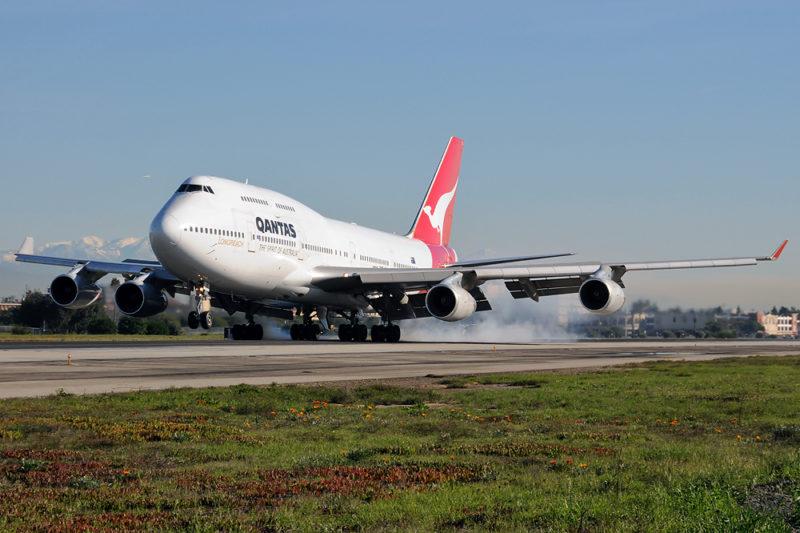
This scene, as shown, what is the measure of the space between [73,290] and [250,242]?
9997mm

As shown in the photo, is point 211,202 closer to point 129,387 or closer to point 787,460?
point 129,387

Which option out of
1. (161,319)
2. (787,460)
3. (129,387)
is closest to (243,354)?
(129,387)

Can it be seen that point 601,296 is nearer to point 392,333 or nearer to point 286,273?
point 392,333

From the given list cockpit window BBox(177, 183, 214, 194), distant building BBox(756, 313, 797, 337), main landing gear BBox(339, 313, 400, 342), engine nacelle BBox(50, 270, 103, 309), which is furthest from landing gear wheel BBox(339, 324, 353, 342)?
distant building BBox(756, 313, 797, 337)

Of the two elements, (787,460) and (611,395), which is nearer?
(787,460)

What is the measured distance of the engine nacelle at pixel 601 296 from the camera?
44.0 meters

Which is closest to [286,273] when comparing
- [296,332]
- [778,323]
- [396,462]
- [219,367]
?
[296,332]

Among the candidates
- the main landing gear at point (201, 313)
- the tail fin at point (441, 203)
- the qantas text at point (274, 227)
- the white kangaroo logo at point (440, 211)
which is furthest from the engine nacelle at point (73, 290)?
the white kangaroo logo at point (440, 211)

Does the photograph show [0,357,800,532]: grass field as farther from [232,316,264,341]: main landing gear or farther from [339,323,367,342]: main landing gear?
[339,323,367,342]: main landing gear

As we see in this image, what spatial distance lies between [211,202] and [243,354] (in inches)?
395

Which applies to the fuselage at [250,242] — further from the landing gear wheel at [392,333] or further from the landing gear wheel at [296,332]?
the landing gear wheel at [296,332]

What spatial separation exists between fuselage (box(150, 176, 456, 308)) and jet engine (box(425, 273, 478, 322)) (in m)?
6.80

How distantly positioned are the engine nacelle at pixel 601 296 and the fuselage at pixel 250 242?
13240mm

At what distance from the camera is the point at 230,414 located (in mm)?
14578
